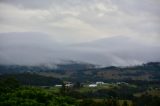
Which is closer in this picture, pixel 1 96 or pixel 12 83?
pixel 1 96

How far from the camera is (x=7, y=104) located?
101m

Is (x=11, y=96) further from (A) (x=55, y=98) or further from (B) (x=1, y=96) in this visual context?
(A) (x=55, y=98)

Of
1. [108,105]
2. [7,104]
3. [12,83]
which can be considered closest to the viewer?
[7,104]

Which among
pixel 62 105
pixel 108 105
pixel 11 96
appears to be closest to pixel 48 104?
pixel 62 105

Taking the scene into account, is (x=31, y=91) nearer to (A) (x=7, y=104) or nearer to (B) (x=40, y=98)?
(B) (x=40, y=98)

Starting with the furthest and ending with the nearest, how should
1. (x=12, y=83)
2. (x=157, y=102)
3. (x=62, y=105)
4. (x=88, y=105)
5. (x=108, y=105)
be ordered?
(x=157, y=102), (x=108, y=105), (x=12, y=83), (x=88, y=105), (x=62, y=105)

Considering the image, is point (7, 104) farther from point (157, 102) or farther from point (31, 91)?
point (157, 102)

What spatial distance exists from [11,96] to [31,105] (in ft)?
34.0

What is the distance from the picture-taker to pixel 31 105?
101m

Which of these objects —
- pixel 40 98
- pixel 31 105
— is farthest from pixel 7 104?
pixel 40 98

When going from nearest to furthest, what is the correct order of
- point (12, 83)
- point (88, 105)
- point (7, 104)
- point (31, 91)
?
point (7, 104) < point (31, 91) < point (88, 105) < point (12, 83)

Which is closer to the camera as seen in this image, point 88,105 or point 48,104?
point 48,104

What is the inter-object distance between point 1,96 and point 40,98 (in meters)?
10.0

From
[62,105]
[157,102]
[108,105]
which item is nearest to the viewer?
[62,105]
